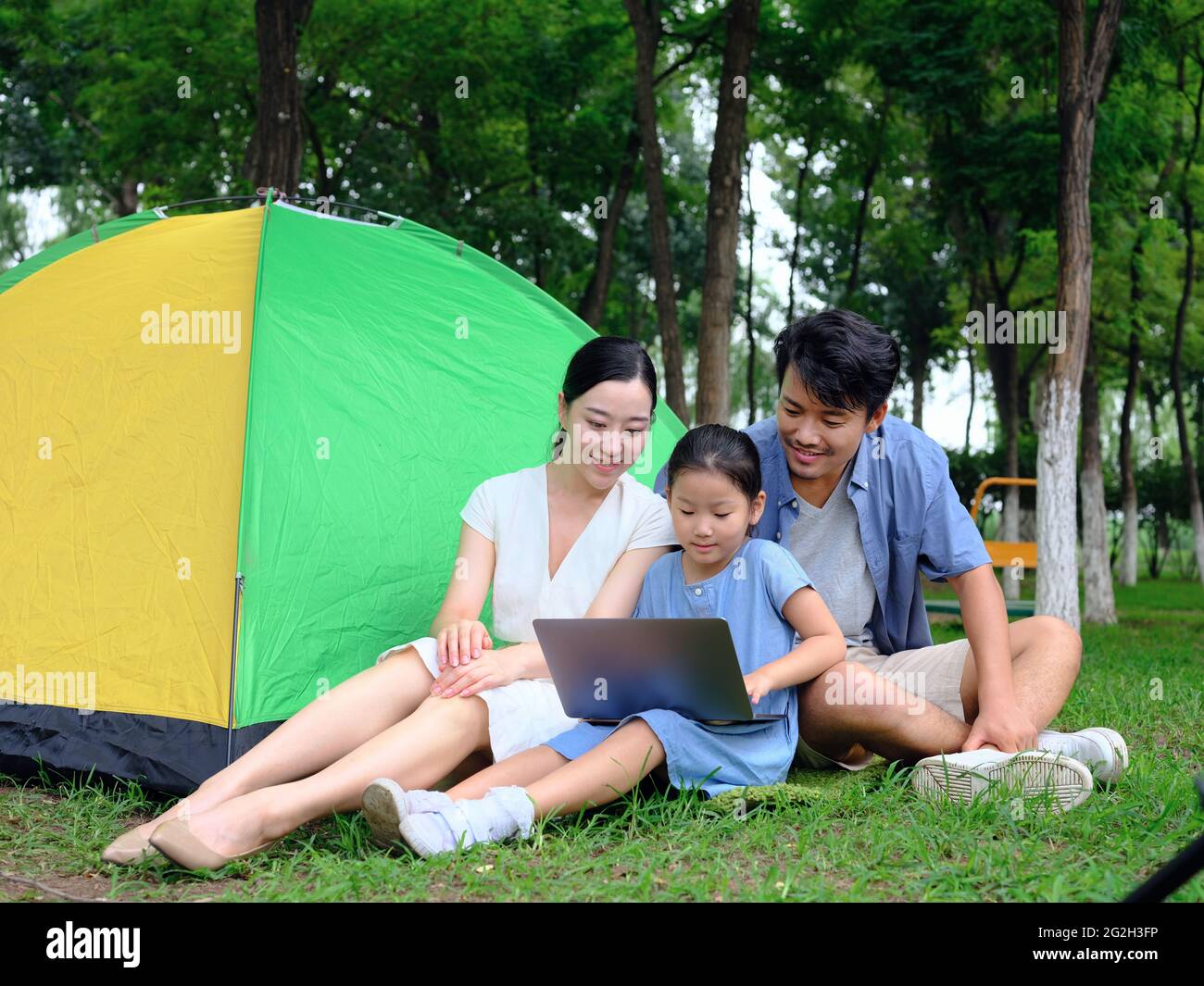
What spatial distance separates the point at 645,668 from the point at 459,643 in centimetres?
47

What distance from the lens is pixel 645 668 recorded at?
275 centimetres

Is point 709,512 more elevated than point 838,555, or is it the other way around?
point 709,512

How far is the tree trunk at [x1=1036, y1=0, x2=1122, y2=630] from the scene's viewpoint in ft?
22.9

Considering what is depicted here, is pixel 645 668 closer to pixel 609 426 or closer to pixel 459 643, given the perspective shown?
pixel 459 643

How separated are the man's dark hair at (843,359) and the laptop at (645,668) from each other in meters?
0.74

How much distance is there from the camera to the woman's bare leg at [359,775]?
2.47 metres

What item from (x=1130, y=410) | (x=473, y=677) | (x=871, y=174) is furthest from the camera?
(x=1130, y=410)

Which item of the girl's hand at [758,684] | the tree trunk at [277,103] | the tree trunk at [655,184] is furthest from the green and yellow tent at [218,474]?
the tree trunk at [655,184]

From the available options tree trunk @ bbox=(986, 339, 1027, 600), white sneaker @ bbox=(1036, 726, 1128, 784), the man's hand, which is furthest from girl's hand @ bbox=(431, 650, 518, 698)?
tree trunk @ bbox=(986, 339, 1027, 600)

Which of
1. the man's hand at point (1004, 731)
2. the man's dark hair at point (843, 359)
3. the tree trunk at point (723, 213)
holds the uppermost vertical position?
the tree trunk at point (723, 213)

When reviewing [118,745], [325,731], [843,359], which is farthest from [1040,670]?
[118,745]

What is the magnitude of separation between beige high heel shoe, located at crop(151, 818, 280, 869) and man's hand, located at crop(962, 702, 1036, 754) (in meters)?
1.79

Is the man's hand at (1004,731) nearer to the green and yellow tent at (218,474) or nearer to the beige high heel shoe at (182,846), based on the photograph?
the green and yellow tent at (218,474)

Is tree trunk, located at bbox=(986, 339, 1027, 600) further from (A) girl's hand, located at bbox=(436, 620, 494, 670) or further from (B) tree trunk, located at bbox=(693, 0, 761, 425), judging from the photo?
(A) girl's hand, located at bbox=(436, 620, 494, 670)
